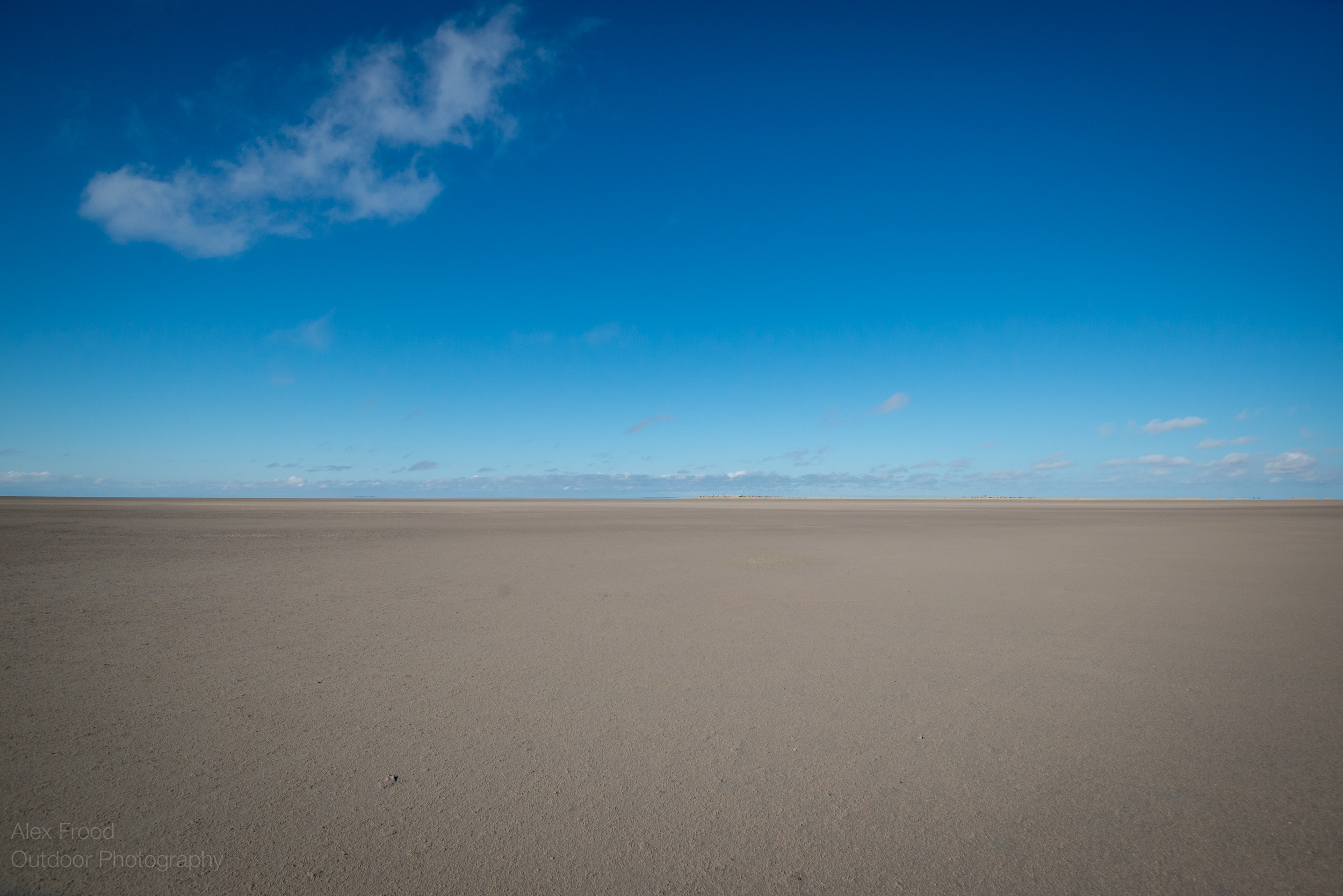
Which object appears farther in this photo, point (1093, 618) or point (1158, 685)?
point (1093, 618)

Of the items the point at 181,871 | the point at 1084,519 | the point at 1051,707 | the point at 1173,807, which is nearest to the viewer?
the point at 181,871

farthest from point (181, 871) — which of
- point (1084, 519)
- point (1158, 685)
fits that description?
point (1084, 519)

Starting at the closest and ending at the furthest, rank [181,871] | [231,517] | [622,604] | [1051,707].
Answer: [181,871], [1051,707], [622,604], [231,517]

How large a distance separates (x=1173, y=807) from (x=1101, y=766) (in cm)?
50

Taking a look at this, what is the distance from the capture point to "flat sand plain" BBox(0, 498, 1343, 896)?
2945mm

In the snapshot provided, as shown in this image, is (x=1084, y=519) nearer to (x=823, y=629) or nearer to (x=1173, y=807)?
(x=823, y=629)

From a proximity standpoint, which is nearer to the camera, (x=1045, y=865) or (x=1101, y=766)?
(x=1045, y=865)

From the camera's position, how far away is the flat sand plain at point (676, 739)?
295 cm

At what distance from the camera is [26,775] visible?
3.70m

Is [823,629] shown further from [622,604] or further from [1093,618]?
[1093,618]

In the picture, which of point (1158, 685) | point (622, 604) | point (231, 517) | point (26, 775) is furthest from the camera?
point (231, 517)

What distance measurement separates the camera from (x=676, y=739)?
432cm

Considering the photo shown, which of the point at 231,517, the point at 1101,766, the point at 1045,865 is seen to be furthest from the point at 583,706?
the point at 231,517

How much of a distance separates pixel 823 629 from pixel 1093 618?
→ 12.9ft
